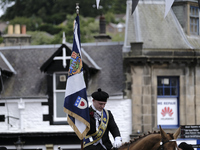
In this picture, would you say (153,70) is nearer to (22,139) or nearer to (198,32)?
(198,32)

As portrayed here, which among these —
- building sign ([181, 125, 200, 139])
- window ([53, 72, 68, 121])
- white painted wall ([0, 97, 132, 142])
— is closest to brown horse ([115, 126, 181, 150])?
building sign ([181, 125, 200, 139])

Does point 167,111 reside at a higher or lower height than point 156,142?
lower

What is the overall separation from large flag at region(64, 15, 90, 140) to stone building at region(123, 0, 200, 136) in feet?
34.6

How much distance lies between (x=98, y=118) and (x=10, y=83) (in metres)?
13.7

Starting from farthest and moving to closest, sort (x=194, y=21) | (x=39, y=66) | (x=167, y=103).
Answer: (x=39, y=66), (x=194, y=21), (x=167, y=103)

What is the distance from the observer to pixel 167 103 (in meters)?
20.7

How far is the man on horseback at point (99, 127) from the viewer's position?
9031mm

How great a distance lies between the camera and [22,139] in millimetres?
21312

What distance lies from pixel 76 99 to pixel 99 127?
2.71 feet

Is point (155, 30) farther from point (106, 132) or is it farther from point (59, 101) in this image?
point (106, 132)

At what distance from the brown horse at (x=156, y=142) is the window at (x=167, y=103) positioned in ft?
39.6

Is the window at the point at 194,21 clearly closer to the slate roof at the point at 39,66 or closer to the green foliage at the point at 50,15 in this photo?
the slate roof at the point at 39,66

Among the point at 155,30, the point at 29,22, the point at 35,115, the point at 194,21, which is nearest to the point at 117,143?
the point at 35,115

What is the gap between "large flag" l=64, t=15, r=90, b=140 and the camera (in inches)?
364
